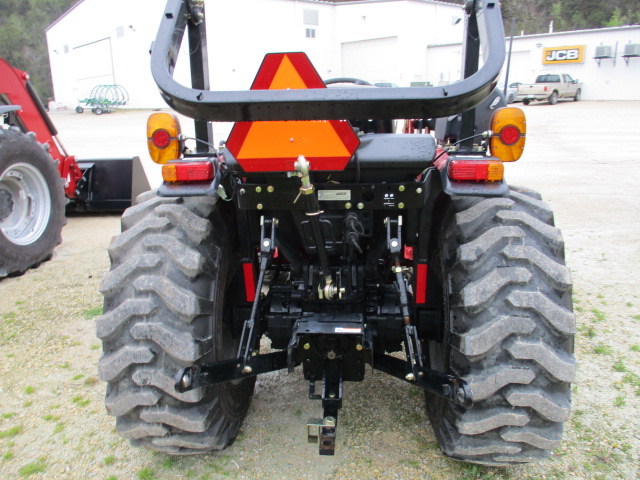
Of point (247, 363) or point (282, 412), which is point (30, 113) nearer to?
point (282, 412)

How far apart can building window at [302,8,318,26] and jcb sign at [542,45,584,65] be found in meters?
33.7

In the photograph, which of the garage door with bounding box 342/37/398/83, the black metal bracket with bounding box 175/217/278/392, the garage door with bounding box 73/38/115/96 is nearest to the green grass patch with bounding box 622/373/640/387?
the black metal bracket with bounding box 175/217/278/392

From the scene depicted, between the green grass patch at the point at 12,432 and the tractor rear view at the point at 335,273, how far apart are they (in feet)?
3.57

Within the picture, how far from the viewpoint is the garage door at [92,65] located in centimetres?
4162

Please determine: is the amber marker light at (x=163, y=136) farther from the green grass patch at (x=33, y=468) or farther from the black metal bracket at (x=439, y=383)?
the green grass patch at (x=33, y=468)

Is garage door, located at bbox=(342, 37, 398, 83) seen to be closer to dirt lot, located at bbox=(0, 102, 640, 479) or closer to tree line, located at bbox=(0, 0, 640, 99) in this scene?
dirt lot, located at bbox=(0, 102, 640, 479)

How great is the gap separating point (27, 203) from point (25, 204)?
3 centimetres

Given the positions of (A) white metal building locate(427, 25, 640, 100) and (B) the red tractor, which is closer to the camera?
(B) the red tractor

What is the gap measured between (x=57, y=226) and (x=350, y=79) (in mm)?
3914

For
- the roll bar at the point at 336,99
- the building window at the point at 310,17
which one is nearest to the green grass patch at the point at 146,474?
the roll bar at the point at 336,99

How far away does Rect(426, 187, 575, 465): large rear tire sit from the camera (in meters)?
2.26

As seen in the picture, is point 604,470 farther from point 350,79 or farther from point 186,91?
point 350,79

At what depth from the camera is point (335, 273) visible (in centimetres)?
270

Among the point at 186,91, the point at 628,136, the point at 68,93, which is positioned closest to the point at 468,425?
the point at 186,91
